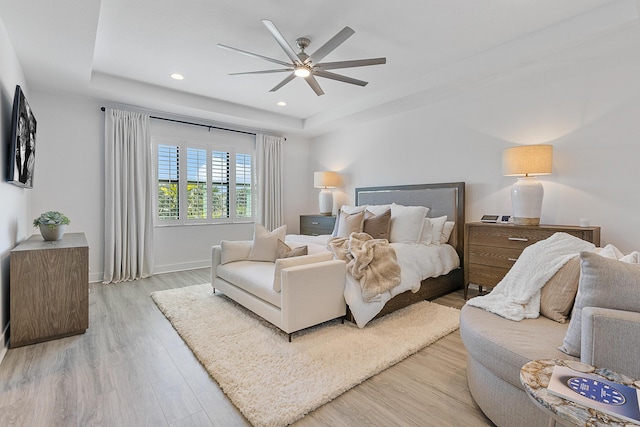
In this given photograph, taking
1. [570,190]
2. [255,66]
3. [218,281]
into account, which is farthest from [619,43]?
[218,281]

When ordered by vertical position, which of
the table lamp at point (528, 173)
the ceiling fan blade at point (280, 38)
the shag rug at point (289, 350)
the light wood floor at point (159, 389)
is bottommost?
the light wood floor at point (159, 389)

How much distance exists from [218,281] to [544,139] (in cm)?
406

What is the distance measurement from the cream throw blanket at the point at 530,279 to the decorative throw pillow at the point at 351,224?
1.99m

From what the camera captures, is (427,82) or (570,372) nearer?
(570,372)

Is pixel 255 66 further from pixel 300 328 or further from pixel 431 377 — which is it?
pixel 431 377

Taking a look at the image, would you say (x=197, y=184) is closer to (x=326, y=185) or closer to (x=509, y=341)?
(x=326, y=185)

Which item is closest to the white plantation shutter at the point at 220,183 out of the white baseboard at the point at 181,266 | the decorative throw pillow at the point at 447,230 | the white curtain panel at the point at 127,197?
the white baseboard at the point at 181,266

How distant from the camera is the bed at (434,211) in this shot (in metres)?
3.19

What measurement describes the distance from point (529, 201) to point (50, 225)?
4.81 metres

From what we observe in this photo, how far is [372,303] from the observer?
276 centimetres

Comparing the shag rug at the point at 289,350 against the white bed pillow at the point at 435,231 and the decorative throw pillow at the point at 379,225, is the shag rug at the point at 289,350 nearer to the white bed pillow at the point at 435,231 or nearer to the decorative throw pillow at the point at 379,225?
the white bed pillow at the point at 435,231

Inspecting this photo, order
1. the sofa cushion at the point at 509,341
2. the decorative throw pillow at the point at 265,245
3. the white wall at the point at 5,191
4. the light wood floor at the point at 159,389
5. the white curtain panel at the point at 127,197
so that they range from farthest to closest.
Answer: the white curtain panel at the point at 127,197
the decorative throw pillow at the point at 265,245
the white wall at the point at 5,191
the light wood floor at the point at 159,389
the sofa cushion at the point at 509,341

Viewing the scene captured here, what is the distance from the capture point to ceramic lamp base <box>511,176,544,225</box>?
310 centimetres

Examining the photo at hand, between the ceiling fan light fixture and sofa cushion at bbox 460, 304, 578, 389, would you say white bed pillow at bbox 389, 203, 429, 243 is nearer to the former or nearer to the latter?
sofa cushion at bbox 460, 304, 578, 389
